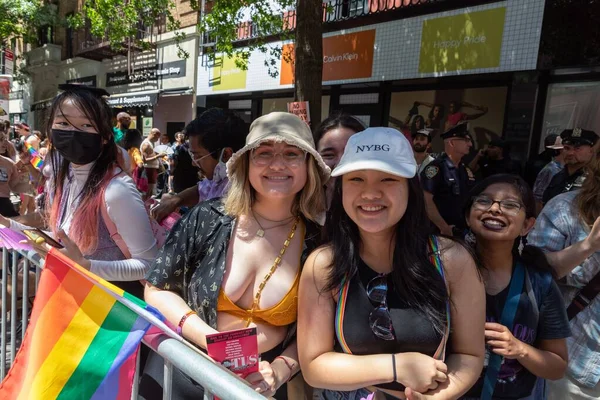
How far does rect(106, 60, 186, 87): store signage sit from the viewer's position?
14.0 meters

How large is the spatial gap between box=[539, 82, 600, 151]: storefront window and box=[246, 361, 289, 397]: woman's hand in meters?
6.46

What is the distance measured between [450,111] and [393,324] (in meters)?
7.27

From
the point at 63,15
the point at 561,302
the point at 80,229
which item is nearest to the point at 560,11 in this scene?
the point at 561,302

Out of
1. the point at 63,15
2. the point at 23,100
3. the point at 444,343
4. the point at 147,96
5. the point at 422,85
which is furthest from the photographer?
the point at 23,100

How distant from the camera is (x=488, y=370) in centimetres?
166

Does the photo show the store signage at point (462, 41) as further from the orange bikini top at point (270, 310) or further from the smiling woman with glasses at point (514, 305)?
the orange bikini top at point (270, 310)

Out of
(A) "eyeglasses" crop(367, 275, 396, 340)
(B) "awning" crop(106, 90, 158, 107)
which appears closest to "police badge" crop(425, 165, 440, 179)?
(A) "eyeglasses" crop(367, 275, 396, 340)

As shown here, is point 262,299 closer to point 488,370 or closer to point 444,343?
point 444,343

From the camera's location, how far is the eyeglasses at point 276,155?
5.83 feet

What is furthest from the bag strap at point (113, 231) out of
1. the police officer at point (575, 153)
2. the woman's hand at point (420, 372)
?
the police officer at point (575, 153)

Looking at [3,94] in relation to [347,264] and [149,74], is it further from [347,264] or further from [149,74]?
[149,74]

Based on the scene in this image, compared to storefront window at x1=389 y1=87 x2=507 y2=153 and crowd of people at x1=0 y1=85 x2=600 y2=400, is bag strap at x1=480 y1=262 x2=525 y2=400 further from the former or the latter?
storefront window at x1=389 y1=87 x2=507 y2=153

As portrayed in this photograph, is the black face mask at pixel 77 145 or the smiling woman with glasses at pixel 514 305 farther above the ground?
the black face mask at pixel 77 145

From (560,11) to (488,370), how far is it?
6.37 metres
